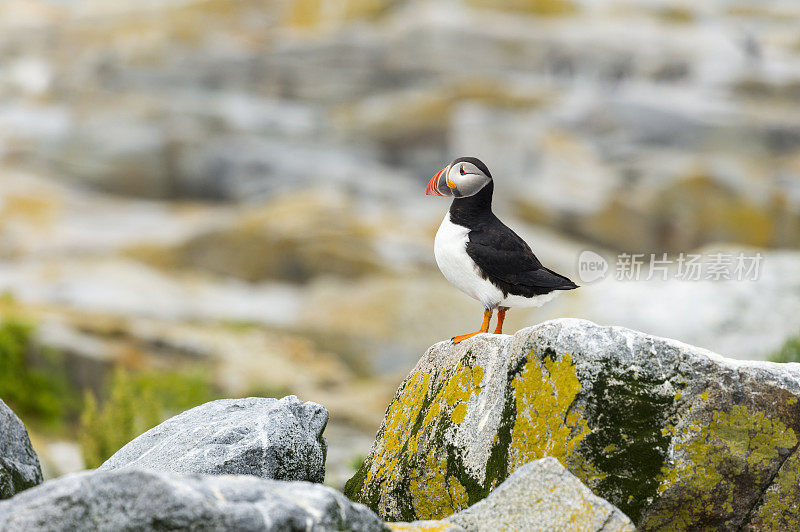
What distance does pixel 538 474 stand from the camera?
15.5 ft

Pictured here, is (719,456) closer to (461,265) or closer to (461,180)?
(461,265)

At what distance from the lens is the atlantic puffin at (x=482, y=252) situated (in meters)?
6.05

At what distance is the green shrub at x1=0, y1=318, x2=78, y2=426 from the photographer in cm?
1742

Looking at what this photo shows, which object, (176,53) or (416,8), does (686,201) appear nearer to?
(416,8)

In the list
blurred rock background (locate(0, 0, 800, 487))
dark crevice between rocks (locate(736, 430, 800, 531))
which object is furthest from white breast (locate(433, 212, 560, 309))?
blurred rock background (locate(0, 0, 800, 487))

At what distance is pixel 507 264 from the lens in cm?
604

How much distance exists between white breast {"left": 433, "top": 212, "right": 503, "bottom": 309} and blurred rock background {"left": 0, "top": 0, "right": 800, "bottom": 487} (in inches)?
319

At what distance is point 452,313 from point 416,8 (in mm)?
31324

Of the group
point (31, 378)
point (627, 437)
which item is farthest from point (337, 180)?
point (627, 437)

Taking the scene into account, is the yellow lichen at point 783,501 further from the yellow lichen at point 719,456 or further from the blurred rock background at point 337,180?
the blurred rock background at point 337,180

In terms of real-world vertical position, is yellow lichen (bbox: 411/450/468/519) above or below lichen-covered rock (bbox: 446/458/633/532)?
above

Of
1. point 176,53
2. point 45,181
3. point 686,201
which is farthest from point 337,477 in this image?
point 176,53

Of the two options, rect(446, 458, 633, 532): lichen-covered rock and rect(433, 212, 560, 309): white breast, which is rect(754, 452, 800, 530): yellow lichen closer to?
rect(446, 458, 633, 532): lichen-covered rock

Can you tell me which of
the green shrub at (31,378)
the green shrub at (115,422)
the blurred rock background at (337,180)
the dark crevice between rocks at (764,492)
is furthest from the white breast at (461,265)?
the green shrub at (31,378)
